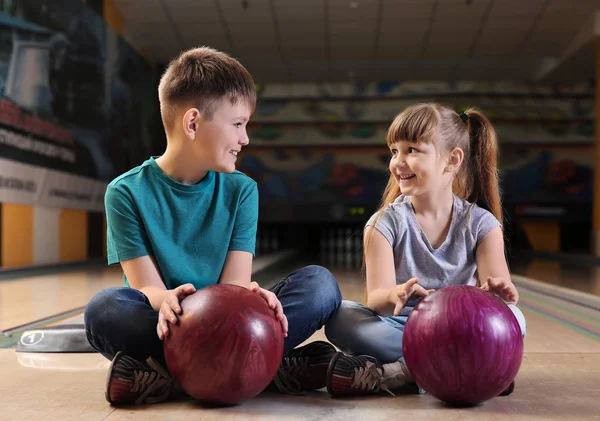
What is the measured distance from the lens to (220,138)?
1.37 metres

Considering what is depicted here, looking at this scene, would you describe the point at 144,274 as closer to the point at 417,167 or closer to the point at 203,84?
the point at 203,84

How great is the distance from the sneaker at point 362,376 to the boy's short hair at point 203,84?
54cm

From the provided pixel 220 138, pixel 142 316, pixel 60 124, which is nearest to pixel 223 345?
pixel 142 316

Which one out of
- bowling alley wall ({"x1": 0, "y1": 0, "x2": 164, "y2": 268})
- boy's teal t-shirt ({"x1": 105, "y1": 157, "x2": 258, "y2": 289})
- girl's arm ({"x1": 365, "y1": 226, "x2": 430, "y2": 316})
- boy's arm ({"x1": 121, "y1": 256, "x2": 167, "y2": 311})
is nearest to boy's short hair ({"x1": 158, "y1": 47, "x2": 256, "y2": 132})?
boy's teal t-shirt ({"x1": 105, "y1": 157, "x2": 258, "y2": 289})

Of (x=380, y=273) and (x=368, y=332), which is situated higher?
(x=380, y=273)

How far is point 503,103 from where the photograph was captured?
947 cm

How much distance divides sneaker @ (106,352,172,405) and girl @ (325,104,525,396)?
0.37 metres

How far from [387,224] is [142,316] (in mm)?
537

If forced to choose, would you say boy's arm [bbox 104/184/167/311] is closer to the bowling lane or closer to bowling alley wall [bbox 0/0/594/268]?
the bowling lane

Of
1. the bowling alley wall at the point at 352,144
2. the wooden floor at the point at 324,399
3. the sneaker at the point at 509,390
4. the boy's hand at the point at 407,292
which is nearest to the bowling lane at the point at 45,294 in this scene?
the wooden floor at the point at 324,399

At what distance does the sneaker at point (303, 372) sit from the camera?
1367 mm

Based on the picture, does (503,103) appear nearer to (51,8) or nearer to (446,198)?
(51,8)

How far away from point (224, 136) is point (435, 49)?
7213 mm

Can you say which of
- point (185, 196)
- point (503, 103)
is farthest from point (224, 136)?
point (503, 103)
